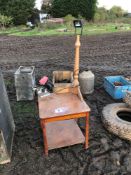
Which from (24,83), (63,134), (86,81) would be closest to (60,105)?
(63,134)

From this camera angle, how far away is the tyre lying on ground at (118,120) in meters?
3.13

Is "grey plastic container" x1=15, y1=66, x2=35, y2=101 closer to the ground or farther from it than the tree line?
closer to the ground

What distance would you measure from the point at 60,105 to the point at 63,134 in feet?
2.05


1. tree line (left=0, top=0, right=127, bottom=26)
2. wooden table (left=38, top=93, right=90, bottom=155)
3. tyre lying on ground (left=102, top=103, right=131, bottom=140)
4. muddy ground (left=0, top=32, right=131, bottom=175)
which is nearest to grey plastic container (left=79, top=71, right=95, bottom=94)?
muddy ground (left=0, top=32, right=131, bottom=175)

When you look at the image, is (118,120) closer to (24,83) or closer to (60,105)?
(60,105)

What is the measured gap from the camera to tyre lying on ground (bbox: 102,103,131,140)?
10.3ft

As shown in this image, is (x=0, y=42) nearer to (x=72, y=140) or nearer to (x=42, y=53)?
(x=42, y=53)

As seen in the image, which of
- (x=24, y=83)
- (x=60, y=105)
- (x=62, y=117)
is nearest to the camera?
(x=62, y=117)

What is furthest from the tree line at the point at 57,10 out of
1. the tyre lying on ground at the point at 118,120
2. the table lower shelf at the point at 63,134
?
the tyre lying on ground at the point at 118,120

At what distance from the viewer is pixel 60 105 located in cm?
292

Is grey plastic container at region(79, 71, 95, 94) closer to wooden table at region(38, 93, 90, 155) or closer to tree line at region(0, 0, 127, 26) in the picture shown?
wooden table at region(38, 93, 90, 155)

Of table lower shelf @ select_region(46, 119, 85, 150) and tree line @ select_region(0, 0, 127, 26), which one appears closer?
table lower shelf @ select_region(46, 119, 85, 150)

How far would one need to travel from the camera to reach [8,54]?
8.77 metres

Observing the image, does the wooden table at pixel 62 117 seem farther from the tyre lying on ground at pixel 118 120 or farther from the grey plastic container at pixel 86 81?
the grey plastic container at pixel 86 81
